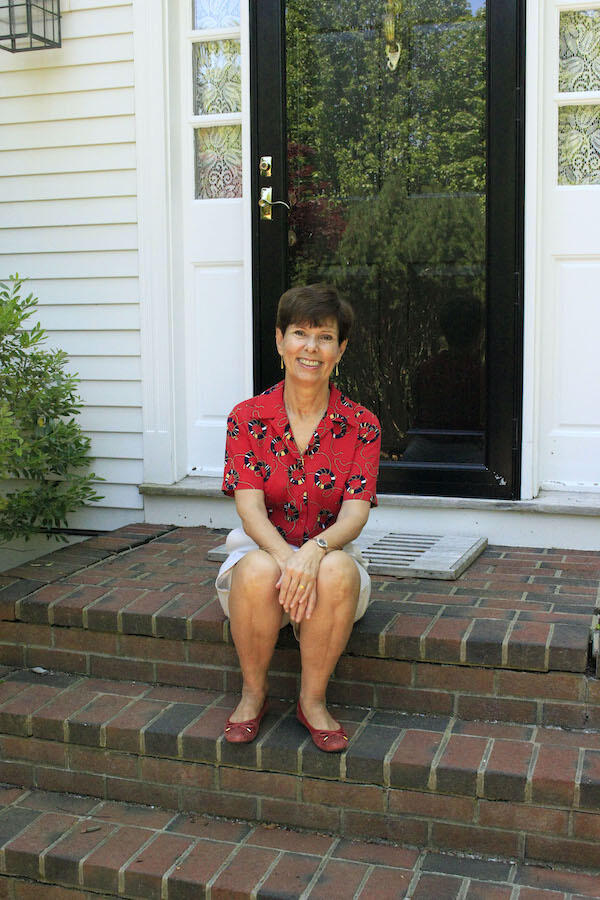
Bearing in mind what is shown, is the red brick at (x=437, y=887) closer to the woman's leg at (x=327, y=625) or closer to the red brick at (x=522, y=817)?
the red brick at (x=522, y=817)

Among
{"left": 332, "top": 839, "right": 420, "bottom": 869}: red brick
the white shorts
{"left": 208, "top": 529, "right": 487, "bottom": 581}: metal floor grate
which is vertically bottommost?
{"left": 332, "top": 839, "right": 420, "bottom": 869}: red brick

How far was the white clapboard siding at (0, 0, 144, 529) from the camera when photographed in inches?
152

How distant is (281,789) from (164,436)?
6.19ft

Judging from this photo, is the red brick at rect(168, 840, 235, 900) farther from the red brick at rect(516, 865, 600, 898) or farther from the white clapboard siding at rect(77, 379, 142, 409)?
the white clapboard siding at rect(77, 379, 142, 409)

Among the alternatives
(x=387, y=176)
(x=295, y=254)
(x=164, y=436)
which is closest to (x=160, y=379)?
(x=164, y=436)

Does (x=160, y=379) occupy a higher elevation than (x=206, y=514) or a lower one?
higher

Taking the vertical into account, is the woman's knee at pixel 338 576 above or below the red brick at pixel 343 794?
above

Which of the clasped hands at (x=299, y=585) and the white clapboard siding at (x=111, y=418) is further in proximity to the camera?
the white clapboard siding at (x=111, y=418)

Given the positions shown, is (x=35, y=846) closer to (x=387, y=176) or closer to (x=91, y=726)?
(x=91, y=726)

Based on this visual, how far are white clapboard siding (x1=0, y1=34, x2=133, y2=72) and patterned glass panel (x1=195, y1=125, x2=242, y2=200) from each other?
1.40 ft

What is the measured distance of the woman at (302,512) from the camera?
7.59 feet

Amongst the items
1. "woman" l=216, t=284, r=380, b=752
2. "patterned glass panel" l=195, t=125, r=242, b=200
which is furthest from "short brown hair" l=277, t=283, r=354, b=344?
"patterned glass panel" l=195, t=125, r=242, b=200

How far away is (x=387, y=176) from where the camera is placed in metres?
3.63

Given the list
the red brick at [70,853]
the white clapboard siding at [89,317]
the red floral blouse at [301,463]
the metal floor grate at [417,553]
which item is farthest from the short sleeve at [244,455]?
the white clapboard siding at [89,317]
